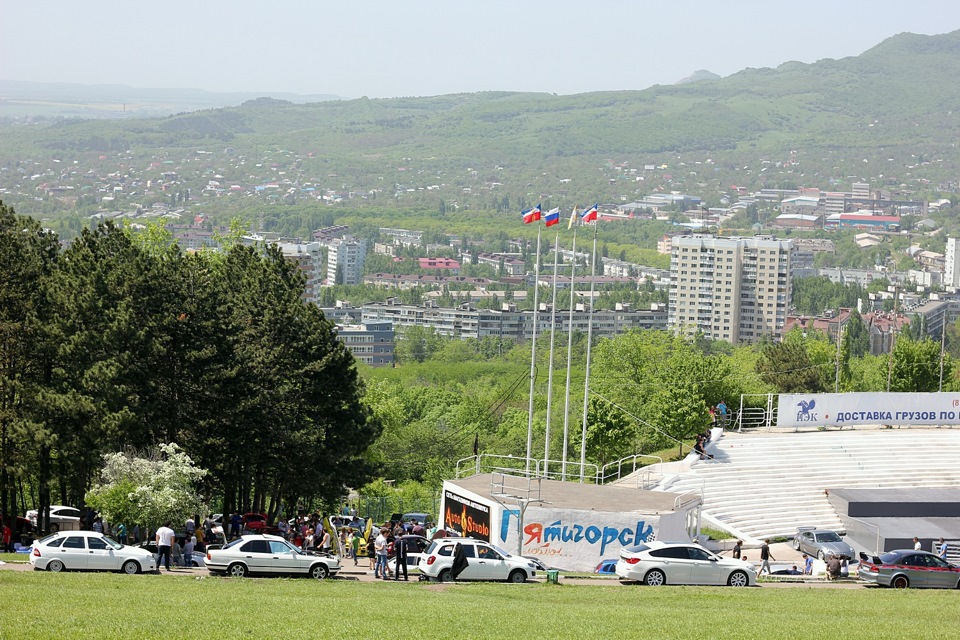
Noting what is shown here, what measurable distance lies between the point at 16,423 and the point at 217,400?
243 inches

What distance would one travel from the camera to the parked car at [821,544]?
3562 cm

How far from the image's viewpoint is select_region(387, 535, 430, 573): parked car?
28.7m

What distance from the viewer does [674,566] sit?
88.1 feet

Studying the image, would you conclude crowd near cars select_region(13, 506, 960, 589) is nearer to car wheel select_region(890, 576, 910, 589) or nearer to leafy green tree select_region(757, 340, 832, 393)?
car wheel select_region(890, 576, 910, 589)

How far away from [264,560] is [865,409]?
29.8 meters

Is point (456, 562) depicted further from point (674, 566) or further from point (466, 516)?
point (466, 516)

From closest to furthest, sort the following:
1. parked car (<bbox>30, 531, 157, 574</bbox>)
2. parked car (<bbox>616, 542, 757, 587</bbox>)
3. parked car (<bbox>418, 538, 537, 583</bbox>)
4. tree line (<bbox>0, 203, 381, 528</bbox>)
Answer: parked car (<bbox>30, 531, 157, 574</bbox>) < parked car (<bbox>418, 538, 537, 583</bbox>) < parked car (<bbox>616, 542, 757, 587</bbox>) < tree line (<bbox>0, 203, 381, 528</bbox>)

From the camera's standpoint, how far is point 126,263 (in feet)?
118

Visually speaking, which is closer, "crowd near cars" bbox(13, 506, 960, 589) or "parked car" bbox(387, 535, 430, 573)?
"crowd near cars" bbox(13, 506, 960, 589)

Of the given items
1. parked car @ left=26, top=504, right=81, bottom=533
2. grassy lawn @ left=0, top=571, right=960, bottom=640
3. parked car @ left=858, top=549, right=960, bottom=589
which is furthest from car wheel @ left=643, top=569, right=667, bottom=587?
parked car @ left=26, top=504, right=81, bottom=533

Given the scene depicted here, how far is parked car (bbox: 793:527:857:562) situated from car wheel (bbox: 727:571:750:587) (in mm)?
8305

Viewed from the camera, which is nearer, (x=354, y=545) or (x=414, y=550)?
(x=414, y=550)

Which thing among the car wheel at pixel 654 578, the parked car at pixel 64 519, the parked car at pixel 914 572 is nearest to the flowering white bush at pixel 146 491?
the parked car at pixel 64 519

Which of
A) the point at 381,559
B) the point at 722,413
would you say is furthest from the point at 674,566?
the point at 722,413
